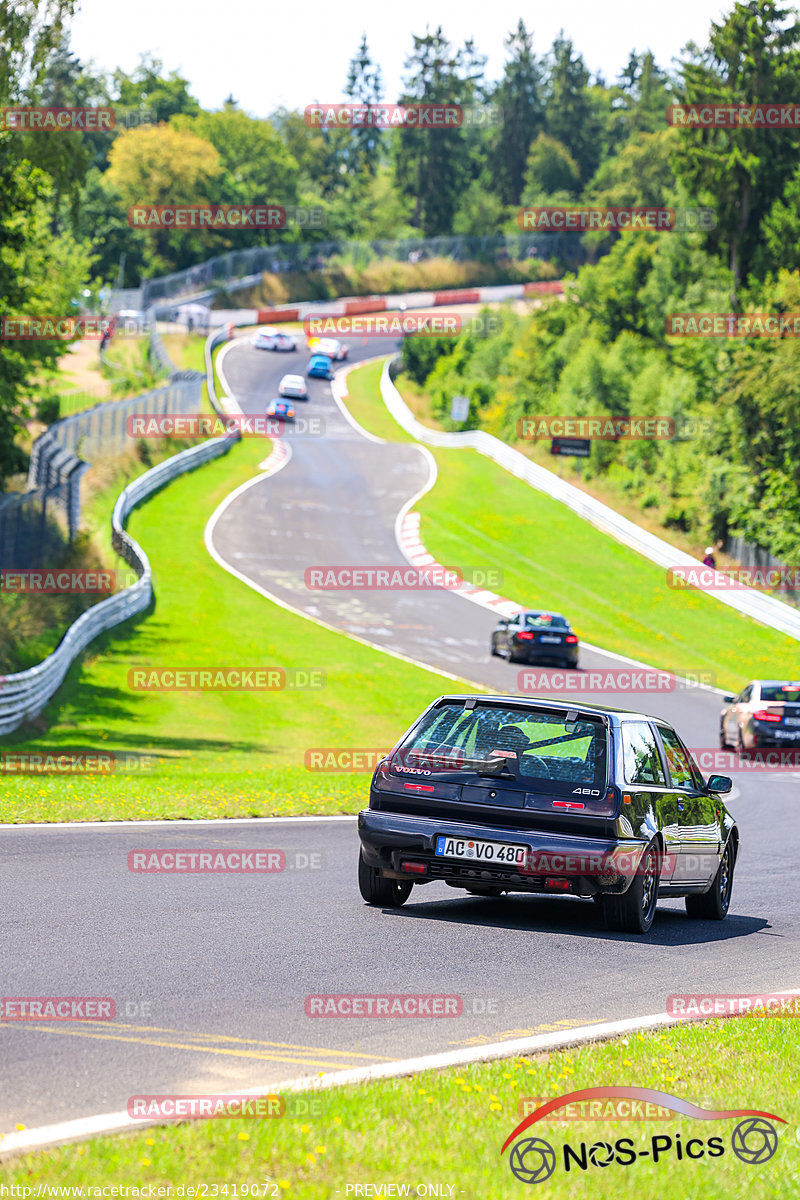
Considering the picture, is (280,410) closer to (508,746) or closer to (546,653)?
(546,653)

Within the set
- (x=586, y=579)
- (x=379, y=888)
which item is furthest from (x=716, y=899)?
(x=586, y=579)

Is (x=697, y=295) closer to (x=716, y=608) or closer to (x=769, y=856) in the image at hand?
(x=716, y=608)

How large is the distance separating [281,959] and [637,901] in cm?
273

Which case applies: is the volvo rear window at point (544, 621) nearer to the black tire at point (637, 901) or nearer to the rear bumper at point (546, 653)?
the rear bumper at point (546, 653)

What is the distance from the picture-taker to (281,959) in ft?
26.2

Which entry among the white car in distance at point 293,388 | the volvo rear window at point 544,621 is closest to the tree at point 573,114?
the white car in distance at point 293,388

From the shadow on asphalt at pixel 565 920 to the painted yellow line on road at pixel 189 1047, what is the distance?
3895 mm

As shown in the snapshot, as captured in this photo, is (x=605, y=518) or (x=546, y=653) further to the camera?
(x=605, y=518)

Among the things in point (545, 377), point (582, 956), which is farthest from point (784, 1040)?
point (545, 377)

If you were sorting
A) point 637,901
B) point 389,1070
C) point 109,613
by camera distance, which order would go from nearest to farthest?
point 389,1070 → point 637,901 → point 109,613

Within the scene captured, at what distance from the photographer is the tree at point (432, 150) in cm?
13675

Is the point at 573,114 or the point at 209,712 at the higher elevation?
the point at 573,114

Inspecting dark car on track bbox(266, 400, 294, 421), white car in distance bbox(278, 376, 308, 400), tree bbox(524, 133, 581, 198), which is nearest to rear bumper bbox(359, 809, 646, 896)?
dark car on track bbox(266, 400, 294, 421)

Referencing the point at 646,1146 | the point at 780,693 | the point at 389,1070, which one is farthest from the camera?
the point at 780,693
